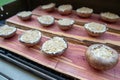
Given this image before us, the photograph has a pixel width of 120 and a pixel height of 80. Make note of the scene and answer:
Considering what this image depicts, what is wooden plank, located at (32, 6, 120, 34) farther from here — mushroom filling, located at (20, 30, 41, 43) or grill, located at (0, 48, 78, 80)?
grill, located at (0, 48, 78, 80)

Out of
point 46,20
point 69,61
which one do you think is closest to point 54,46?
point 69,61

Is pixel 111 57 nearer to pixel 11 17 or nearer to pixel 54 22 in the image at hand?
pixel 54 22

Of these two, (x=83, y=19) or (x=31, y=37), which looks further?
(x=83, y=19)

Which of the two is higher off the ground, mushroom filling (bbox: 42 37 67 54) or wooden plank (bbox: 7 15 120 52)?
mushroom filling (bbox: 42 37 67 54)

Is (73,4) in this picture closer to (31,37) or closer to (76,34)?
(76,34)

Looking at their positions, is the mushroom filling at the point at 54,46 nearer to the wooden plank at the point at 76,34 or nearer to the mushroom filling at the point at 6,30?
the wooden plank at the point at 76,34

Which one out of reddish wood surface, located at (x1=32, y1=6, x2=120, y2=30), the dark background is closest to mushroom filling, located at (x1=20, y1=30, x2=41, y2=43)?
reddish wood surface, located at (x1=32, y1=6, x2=120, y2=30)

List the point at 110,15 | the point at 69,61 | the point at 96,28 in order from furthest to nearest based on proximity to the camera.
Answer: the point at 110,15 → the point at 96,28 → the point at 69,61

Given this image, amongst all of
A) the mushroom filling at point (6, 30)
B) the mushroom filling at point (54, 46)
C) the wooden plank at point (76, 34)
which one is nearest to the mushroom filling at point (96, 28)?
the wooden plank at point (76, 34)
